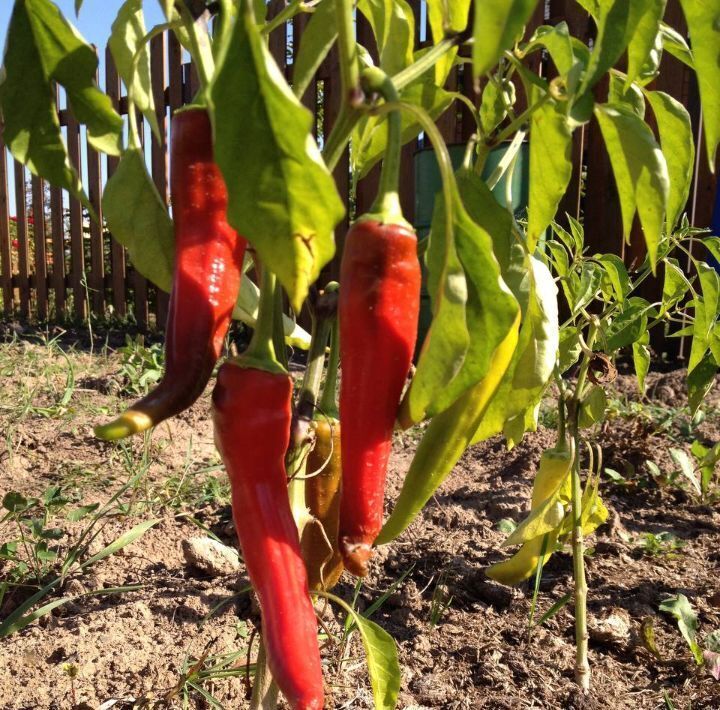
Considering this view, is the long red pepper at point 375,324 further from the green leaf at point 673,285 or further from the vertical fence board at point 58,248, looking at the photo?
the vertical fence board at point 58,248

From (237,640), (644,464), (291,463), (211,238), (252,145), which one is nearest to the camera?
(252,145)

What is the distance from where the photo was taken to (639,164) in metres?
0.82

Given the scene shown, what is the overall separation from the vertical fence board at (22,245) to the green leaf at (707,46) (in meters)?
7.21

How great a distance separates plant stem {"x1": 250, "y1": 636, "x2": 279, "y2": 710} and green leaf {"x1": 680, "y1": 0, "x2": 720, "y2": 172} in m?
0.80

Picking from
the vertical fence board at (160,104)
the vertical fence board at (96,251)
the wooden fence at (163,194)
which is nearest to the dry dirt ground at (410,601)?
the wooden fence at (163,194)

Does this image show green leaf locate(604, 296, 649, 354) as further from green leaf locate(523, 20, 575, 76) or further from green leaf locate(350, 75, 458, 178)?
green leaf locate(523, 20, 575, 76)

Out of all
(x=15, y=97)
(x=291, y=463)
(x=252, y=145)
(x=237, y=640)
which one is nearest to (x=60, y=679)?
(x=237, y=640)

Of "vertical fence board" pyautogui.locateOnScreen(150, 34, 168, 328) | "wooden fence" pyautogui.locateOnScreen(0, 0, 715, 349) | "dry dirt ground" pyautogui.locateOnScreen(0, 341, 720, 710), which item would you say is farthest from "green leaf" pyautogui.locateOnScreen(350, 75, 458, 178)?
"vertical fence board" pyautogui.locateOnScreen(150, 34, 168, 328)

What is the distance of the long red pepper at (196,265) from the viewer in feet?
2.43

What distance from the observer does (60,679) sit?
4.39ft

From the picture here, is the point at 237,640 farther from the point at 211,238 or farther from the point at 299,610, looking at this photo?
the point at 211,238

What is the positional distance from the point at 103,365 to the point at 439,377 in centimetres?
349

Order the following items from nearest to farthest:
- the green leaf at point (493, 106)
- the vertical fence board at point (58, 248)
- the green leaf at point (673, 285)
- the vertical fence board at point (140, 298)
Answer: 1. the green leaf at point (493, 106)
2. the green leaf at point (673, 285)
3. the vertical fence board at point (140, 298)
4. the vertical fence board at point (58, 248)

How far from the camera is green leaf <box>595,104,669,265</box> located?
0.81 m
